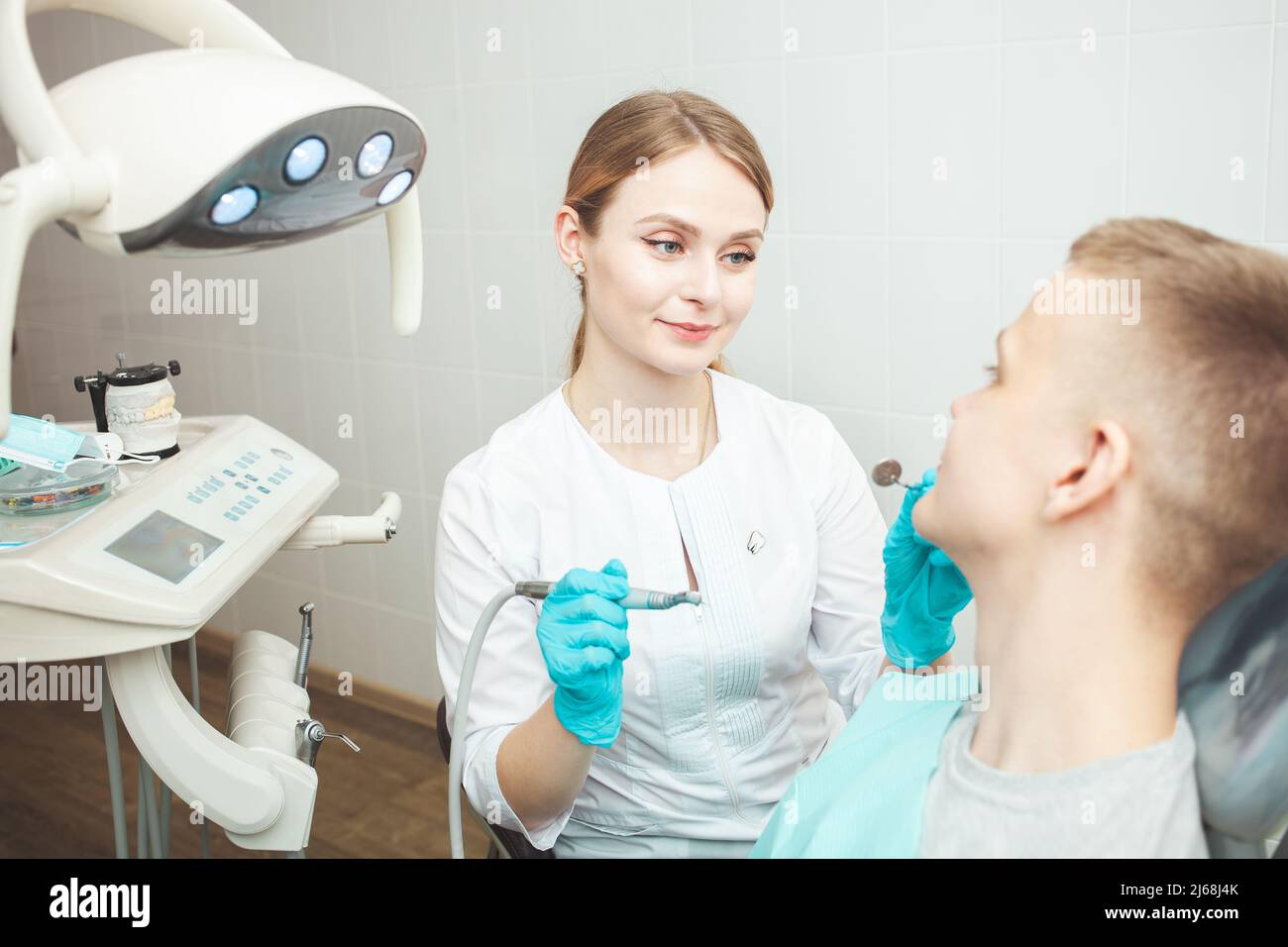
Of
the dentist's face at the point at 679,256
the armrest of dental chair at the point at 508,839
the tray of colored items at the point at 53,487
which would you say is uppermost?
the dentist's face at the point at 679,256

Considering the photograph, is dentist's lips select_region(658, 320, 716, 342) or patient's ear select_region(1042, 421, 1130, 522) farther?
dentist's lips select_region(658, 320, 716, 342)

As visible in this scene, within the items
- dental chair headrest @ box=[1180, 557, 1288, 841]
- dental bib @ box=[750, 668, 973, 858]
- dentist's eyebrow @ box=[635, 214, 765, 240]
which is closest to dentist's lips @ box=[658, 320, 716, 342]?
dentist's eyebrow @ box=[635, 214, 765, 240]

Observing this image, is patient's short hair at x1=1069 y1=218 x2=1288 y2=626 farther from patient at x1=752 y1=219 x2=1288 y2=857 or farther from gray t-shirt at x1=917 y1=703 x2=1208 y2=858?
gray t-shirt at x1=917 y1=703 x2=1208 y2=858

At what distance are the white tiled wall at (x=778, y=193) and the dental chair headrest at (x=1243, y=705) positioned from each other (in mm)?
924

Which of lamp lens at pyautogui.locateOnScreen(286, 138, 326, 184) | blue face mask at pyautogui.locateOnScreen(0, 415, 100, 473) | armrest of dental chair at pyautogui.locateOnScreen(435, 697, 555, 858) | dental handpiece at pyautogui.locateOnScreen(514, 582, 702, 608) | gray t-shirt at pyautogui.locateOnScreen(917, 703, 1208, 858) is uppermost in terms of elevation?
lamp lens at pyautogui.locateOnScreen(286, 138, 326, 184)

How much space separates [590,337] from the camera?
1.54 metres

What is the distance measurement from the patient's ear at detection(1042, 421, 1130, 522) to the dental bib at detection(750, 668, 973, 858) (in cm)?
27

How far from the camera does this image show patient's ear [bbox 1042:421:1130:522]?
847 millimetres

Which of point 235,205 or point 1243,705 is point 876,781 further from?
point 235,205

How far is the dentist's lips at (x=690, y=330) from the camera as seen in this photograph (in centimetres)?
142

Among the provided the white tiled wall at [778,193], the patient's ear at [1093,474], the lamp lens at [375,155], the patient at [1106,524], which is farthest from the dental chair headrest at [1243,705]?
the white tiled wall at [778,193]

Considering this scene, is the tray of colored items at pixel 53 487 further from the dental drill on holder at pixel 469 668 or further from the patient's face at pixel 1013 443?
the patient's face at pixel 1013 443

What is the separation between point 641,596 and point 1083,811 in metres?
0.45
